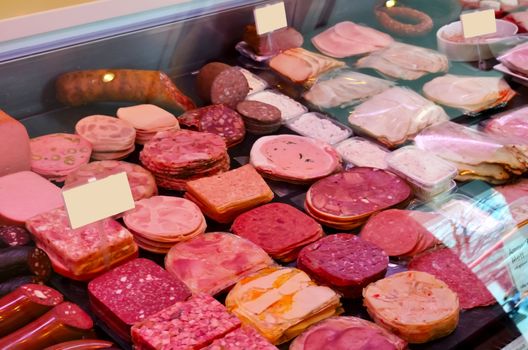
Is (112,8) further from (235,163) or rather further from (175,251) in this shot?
(175,251)

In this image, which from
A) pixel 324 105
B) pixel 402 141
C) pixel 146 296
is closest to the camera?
pixel 146 296

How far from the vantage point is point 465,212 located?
8.80 ft

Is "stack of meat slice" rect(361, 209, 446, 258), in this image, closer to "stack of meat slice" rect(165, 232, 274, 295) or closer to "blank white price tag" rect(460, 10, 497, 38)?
"stack of meat slice" rect(165, 232, 274, 295)

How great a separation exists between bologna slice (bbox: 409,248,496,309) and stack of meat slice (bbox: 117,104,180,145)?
1.14 m

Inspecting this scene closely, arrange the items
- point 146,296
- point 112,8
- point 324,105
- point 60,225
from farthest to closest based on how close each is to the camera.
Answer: point 324,105
point 112,8
point 60,225
point 146,296

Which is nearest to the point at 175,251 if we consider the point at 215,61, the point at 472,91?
the point at 215,61

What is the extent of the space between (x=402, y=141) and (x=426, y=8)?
1.20 metres

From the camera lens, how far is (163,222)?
8.45 feet

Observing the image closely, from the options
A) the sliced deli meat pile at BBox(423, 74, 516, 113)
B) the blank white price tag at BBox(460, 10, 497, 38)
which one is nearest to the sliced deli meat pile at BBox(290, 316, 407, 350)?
the sliced deli meat pile at BBox(423, 74, 516, 113)

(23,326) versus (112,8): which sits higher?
(112,8)

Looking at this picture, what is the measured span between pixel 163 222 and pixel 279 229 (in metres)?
0.39

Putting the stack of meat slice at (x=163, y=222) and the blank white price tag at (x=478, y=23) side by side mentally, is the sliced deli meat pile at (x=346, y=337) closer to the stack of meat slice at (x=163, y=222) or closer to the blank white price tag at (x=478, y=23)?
the stack of meat slice at (x=163, y=222)

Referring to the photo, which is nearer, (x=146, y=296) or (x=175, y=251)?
(x=146, y=296)

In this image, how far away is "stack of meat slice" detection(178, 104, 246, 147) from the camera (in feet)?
10.1
